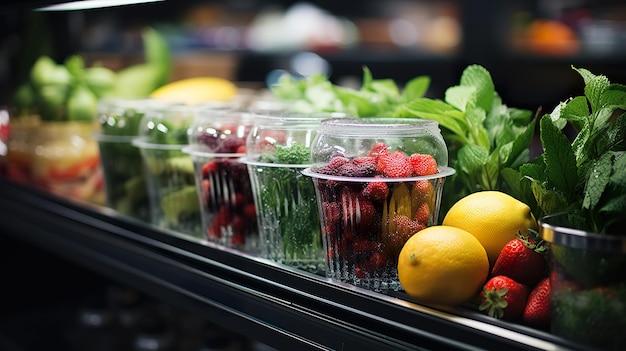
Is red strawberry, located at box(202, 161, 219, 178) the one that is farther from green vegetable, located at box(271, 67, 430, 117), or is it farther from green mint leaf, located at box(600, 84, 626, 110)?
green mint leaf, located at box(600, 84, 626, 110)

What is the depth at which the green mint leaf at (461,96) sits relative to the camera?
4.56 feet

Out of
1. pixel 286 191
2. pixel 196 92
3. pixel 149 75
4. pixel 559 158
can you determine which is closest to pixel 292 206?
pixel 286 191

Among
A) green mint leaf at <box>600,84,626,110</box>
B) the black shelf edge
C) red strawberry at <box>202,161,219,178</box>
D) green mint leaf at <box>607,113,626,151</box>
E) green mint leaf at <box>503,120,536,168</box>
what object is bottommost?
the black shelf edge

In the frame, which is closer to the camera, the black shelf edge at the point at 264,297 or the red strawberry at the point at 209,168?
the black shelf edge at the point at 264,297

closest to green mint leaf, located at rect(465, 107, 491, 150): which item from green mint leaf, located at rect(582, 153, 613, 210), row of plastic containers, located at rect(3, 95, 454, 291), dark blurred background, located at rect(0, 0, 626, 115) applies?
row of plastic containers, located at rect(3, 95, 454, 291)

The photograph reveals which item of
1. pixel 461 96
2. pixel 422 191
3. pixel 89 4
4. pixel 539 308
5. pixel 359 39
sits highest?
pixel 89 4

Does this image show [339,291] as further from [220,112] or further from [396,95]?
[396,95]

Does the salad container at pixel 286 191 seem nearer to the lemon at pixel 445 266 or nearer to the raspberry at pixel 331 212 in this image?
the raspberry at pixel 331 212

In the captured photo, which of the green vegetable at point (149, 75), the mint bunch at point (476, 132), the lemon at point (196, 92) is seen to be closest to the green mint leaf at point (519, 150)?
the mint bunch at point (476, 132)

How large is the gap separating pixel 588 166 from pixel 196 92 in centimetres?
146

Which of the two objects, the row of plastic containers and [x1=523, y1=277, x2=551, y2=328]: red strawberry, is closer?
[x1=523, y1=277, x2=551, y2=328]: red strawberry

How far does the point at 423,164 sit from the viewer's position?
118cm

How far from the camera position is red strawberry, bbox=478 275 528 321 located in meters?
1.04

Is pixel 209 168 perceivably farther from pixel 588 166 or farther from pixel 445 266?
pixel 588 166
